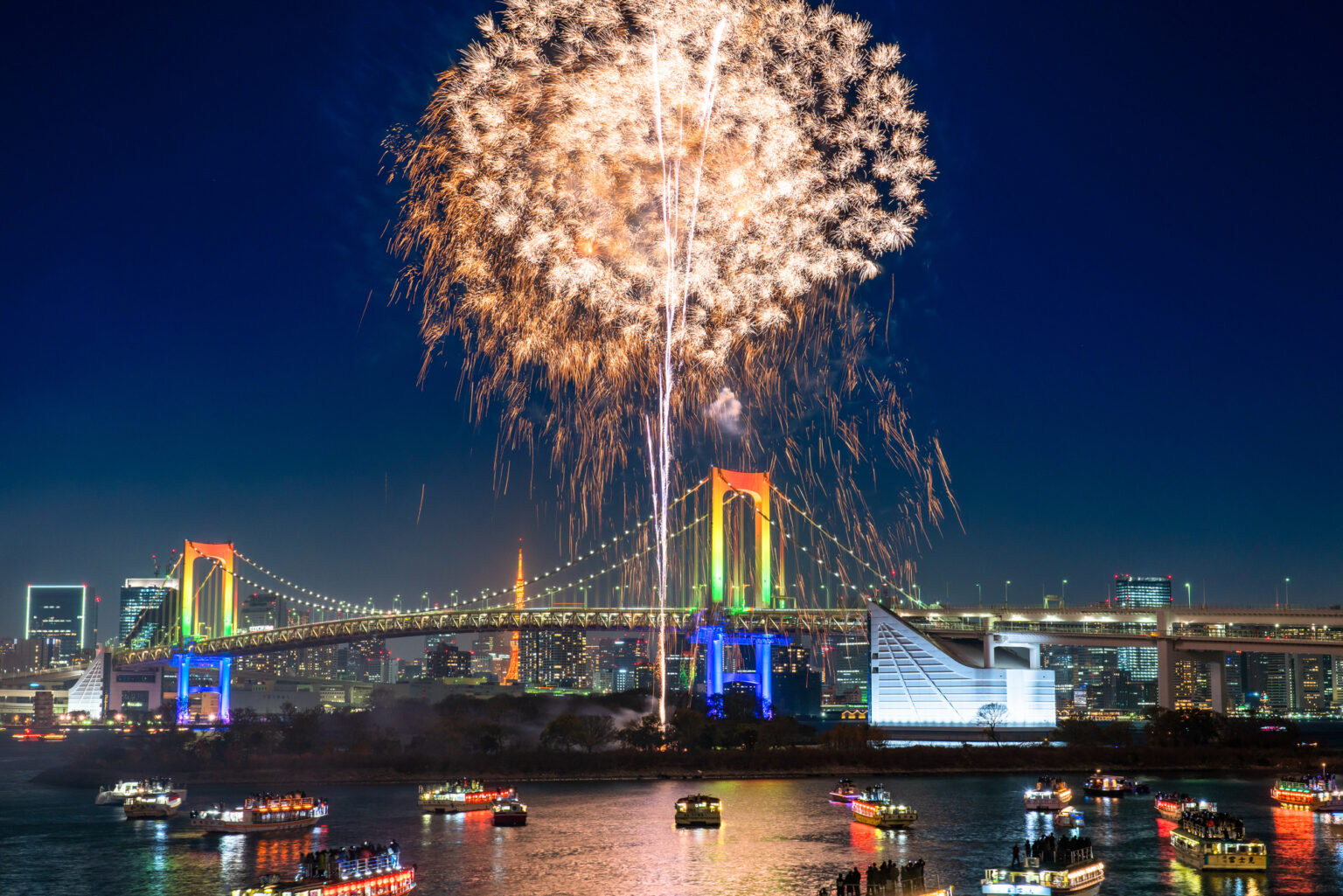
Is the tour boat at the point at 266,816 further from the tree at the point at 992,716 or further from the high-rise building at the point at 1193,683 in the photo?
the high-rise building at the point at 1193,683

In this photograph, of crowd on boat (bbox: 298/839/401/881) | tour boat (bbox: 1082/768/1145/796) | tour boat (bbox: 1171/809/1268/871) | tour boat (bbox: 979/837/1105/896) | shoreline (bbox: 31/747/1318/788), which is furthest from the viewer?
shoreline (bbox: 31/747/1318/788)

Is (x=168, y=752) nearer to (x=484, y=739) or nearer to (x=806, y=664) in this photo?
(x=484, y=739)

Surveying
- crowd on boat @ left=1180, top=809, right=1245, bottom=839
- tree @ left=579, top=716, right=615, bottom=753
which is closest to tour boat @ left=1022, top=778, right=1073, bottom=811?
crowd on boat @ left=1180, top=809, right=1245, bottom=839

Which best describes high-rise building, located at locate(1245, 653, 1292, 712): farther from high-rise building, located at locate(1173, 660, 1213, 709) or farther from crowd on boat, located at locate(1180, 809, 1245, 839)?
crowd on boat, located at locate(1180, 809, 1245, 839)

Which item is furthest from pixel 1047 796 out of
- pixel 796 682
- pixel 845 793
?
pixel 796 682

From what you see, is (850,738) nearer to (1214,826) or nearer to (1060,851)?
(1214,826)
